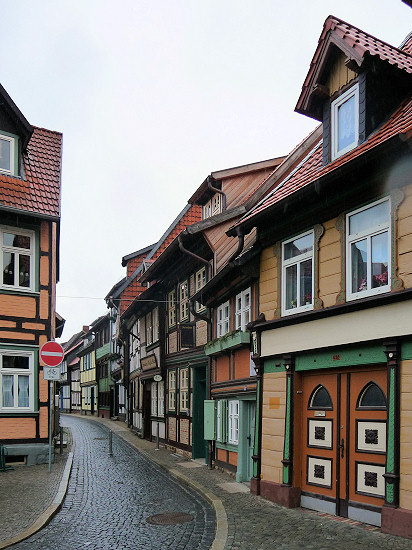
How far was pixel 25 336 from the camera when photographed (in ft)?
54.2

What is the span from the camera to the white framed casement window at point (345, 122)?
409 inches

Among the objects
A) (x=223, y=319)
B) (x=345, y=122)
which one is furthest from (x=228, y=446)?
(x=345, y=122)

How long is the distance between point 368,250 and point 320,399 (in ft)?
9.40

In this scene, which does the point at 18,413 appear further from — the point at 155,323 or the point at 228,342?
the point at 155,323

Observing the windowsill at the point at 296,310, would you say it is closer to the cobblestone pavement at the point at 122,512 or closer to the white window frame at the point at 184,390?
the cobblestone pavement at the point at 122,512

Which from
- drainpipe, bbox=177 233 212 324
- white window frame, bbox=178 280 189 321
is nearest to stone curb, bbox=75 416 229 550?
drainpipe, bbox=177 233 212 324

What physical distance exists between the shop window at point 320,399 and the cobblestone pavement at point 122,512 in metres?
2.57

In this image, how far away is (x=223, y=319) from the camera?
16.2 meters

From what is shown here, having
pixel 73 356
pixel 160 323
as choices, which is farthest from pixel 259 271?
pixel 73 356

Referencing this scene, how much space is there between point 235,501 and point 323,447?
2062 millimetres

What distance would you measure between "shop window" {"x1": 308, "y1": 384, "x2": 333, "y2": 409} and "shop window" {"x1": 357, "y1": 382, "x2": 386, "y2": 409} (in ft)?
2.69

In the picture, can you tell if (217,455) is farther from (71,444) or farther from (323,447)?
(71,444)

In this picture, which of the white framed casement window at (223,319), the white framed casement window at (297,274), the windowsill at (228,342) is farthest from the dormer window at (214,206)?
the white framed casement window at (297,274)

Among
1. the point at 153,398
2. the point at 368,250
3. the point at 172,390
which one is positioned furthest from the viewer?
the point at 153,398
